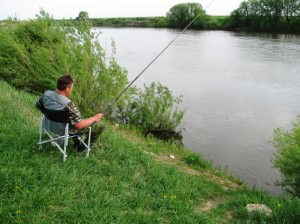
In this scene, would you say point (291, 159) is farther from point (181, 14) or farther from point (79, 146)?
point (181, 14)

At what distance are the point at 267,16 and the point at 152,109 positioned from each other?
204 ft

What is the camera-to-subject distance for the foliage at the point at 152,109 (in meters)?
10.4

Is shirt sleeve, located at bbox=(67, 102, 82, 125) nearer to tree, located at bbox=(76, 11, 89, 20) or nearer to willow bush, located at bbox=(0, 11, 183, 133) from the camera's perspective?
willow bush, located at bbox=(0, 11, 183, 133)

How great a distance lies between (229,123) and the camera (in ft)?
40.0

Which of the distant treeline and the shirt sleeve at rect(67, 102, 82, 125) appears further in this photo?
the distant treeline

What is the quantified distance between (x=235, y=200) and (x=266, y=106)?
10009 mm

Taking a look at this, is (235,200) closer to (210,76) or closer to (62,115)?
(62,115)

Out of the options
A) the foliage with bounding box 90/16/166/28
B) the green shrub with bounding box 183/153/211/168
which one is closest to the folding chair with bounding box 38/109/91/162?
the green shrub with bounding box 183/153/211/168

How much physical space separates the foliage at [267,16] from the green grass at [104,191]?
59.1m

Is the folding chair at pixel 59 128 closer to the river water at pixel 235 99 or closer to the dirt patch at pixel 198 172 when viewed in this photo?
the dirt patch at pixel 198 172

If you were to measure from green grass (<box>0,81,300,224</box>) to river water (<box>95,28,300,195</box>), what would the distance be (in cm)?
297

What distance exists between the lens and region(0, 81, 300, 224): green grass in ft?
12.7

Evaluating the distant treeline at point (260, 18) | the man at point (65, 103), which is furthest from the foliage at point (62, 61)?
the distant treeline at point (260, 18)

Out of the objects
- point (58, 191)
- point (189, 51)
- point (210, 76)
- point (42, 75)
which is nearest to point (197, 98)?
point (210, 76)
